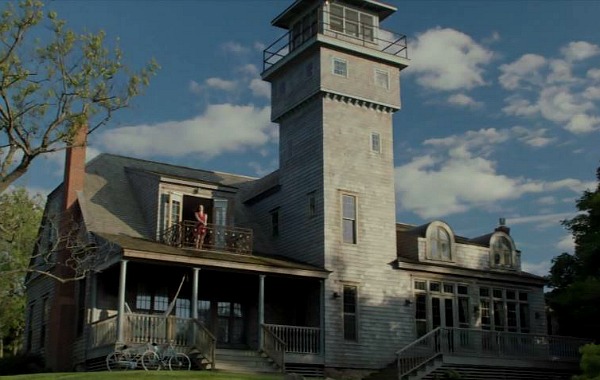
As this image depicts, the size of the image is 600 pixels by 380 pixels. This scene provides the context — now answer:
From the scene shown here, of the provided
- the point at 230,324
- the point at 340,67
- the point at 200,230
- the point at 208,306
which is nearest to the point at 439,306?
the point at 230,324

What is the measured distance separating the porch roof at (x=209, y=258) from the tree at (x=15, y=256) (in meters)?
3.64

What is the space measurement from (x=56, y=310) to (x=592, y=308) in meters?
20.9

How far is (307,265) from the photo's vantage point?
3048 centimetres

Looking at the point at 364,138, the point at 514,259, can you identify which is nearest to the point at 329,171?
the point at 364,138

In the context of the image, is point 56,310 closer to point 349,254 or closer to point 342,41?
point 349,254

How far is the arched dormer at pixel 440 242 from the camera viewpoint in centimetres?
3316

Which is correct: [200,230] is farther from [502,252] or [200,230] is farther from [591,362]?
[591,362]

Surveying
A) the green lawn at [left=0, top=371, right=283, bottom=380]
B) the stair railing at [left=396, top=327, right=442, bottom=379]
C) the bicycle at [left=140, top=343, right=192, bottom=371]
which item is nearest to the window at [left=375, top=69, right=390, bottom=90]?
the stair railing at [left=396, top=327, right=442, bottom=379]

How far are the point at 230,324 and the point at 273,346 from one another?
369 cm

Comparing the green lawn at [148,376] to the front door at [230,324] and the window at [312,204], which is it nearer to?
the front door at [230,324]

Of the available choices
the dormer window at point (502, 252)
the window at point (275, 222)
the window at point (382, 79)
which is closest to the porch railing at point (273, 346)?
the window at point (275, 222)

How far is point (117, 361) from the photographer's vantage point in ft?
79.8

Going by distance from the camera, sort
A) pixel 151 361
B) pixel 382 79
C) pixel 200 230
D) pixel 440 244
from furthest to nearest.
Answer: pixel 382 79, pixel 440 244, pixel 200 230, pixel 151 361

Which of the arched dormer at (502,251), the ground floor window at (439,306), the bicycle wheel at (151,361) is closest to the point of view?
the bicycle wheel at (151,361)
